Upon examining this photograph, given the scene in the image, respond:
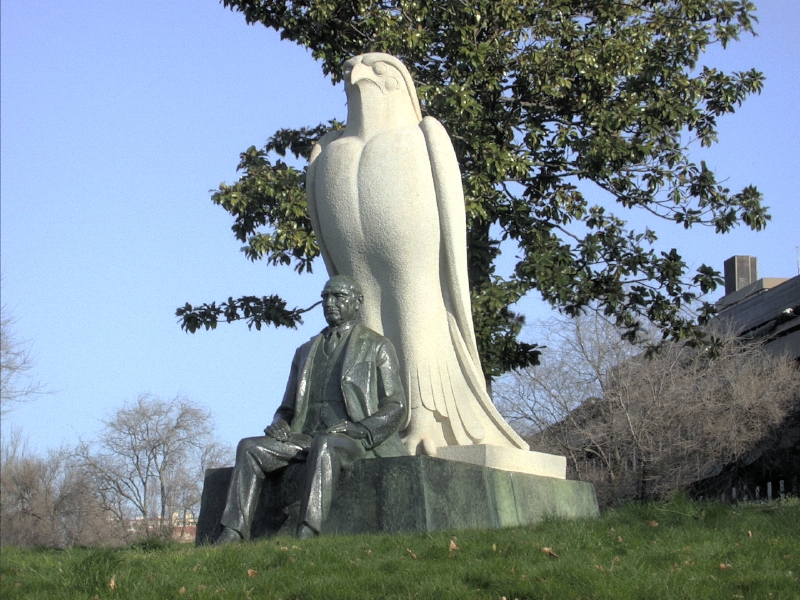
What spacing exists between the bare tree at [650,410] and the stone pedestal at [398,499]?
20.3 meters

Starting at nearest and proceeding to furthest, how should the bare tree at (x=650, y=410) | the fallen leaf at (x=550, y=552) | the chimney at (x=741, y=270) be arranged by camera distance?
the fallen leaf at (x=550, y=552) → the bare tree at (x=650, y=410) → the chimney at (x=741, y=270)

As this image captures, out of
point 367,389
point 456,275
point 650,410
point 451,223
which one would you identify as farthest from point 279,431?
point 650,410

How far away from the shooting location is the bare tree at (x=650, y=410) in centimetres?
2788

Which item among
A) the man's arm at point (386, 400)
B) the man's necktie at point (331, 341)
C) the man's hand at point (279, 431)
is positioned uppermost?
the man's necktie at point (331, 341)

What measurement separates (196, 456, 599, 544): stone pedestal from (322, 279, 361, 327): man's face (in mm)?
1057

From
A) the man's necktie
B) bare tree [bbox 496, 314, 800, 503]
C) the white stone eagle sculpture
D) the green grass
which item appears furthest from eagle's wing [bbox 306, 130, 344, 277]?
bare tree [bbox 496, 314, 800, 503]

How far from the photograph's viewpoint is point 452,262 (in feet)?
28.0

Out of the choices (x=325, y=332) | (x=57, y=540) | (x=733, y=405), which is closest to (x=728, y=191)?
(x=325, y=332)

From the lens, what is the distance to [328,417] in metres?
7.54

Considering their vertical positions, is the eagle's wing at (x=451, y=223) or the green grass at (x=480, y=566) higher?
the eagle's wing at (x=451, y=223)

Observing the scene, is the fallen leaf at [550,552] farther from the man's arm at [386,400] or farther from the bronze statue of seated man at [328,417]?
the man's arm at [386,400]

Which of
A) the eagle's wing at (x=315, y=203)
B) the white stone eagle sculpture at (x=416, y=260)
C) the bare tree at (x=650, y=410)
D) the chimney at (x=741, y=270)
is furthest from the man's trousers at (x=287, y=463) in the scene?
the chimney at (x=741, y=270)

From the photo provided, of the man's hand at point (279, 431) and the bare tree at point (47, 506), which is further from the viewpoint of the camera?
the bare tree at point (47, 506)

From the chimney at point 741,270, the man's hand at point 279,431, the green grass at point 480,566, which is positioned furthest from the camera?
the chimney at point 741,270
